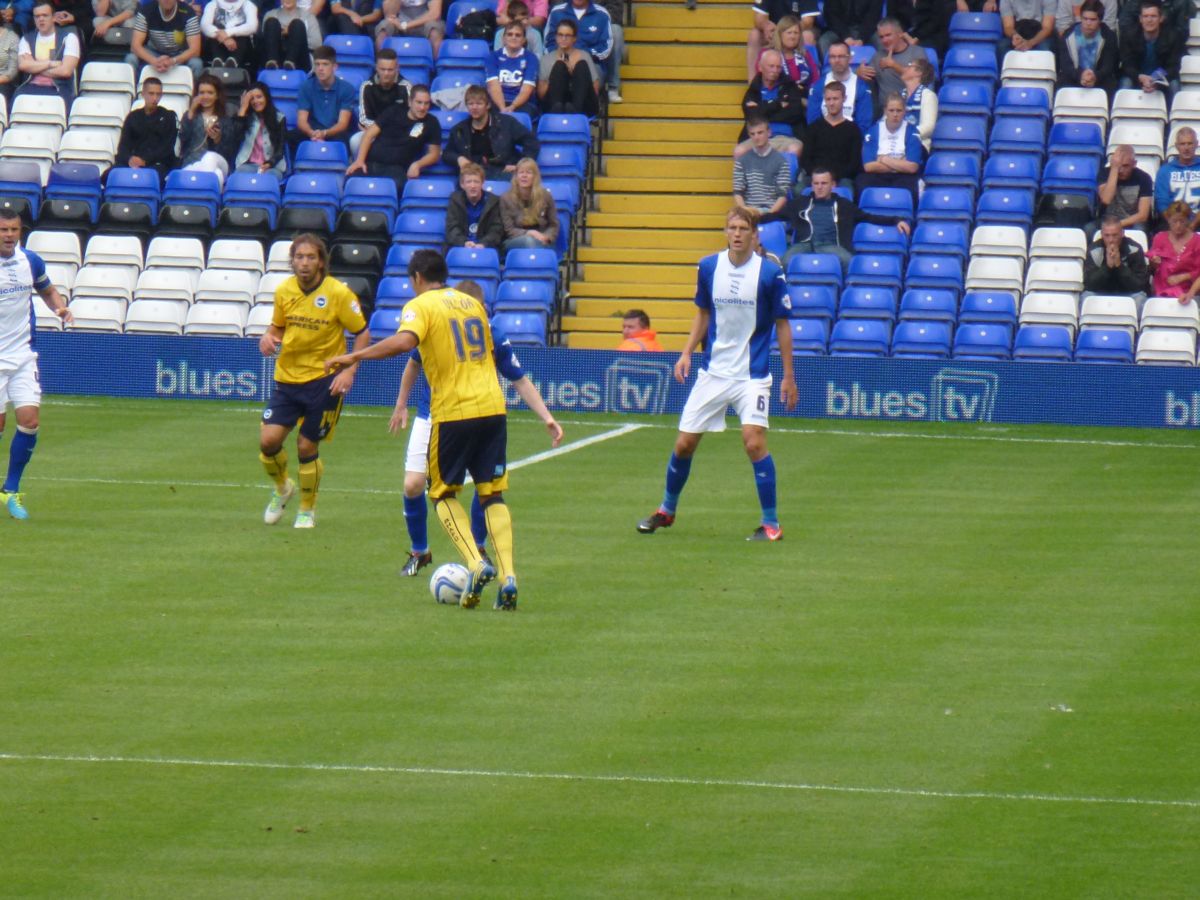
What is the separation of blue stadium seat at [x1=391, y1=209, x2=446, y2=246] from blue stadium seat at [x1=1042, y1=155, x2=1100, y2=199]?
7104mm

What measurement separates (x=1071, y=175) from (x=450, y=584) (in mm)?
14363

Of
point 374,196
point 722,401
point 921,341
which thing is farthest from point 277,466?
point 374,196

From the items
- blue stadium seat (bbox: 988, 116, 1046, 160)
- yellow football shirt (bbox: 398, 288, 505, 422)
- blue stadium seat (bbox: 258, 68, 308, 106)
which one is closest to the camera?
yellow football shirt (bbox: 398, 288, 505, 422)

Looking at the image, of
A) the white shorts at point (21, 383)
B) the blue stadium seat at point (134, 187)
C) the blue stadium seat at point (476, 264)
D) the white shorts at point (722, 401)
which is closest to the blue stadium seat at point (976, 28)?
the blue stadium seat at point (476, 264)

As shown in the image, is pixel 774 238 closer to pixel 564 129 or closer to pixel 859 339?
pixel 859 339

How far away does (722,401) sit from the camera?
14492 mm

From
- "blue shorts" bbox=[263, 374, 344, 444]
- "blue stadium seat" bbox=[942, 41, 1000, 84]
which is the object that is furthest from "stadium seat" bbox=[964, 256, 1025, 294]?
"blue shorts" bbox=[263, 374, 344, 444]

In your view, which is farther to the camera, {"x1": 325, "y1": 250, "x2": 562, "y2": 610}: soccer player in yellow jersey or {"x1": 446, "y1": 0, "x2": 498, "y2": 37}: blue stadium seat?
{"x1": 446, "y1": 0, "x2": 498, "y2": 37}: blue stadium seat

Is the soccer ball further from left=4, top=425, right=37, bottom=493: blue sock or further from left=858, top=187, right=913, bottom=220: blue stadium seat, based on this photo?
left=858, top=187, right=913, bottom=220: blue stadium seat

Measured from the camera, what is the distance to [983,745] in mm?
8938

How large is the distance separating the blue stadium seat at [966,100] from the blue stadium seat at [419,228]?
616cm

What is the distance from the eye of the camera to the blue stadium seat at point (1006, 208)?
78.2 ft

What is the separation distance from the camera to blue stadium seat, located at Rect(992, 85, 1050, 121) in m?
24.8

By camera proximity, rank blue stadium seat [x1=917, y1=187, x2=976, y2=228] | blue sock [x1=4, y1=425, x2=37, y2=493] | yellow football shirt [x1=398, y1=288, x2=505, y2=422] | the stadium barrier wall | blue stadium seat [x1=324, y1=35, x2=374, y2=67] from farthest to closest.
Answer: blue stadium seat [x1=324, y1=35, x2=374, y2=67] → blue stadium seat [x1=917, y1=187, x2=976, y2=228] → the stadium barrier wall → blue sock [x1=4, y1=425, x2=37, y2=493] → yellow football shirt [x1=398, y1=288, x2=505, y2=422]
